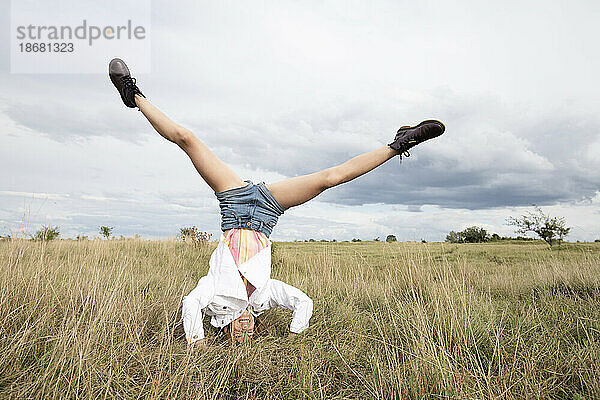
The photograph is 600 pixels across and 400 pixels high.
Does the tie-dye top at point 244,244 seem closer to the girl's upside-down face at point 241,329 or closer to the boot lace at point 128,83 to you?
the girl's upside-down face at point 241,329

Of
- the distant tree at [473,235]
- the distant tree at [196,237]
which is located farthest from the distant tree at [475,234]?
the distant tree at [196,237]

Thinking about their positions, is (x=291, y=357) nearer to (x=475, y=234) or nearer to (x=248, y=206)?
(x=248, y=206)

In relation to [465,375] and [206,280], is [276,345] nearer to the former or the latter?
[206,280]

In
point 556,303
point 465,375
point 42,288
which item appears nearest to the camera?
point 465,375

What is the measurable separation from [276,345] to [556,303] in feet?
12.7

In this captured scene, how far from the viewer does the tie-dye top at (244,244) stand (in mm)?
3215

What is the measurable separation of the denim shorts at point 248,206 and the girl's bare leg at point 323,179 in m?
0.10

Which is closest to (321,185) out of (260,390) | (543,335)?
(260,390)

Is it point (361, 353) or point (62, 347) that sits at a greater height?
point (62, 347)

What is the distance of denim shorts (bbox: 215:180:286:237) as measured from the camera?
3295mm

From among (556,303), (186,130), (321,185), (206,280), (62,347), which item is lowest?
(556,303)

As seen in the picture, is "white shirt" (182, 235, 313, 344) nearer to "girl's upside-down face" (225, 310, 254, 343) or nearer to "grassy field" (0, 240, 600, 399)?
"girl's upside-down face" (225, 310, 254, 343)

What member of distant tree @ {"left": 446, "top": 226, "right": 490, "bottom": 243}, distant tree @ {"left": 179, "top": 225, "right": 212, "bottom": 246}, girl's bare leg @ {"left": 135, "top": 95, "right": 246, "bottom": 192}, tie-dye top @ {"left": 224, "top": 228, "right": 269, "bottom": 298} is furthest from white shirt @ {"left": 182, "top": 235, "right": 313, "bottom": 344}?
distant tree @ {"left": 446, "top": 226, "right": 490, "bottom": 243}

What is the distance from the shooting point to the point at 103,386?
221cm
